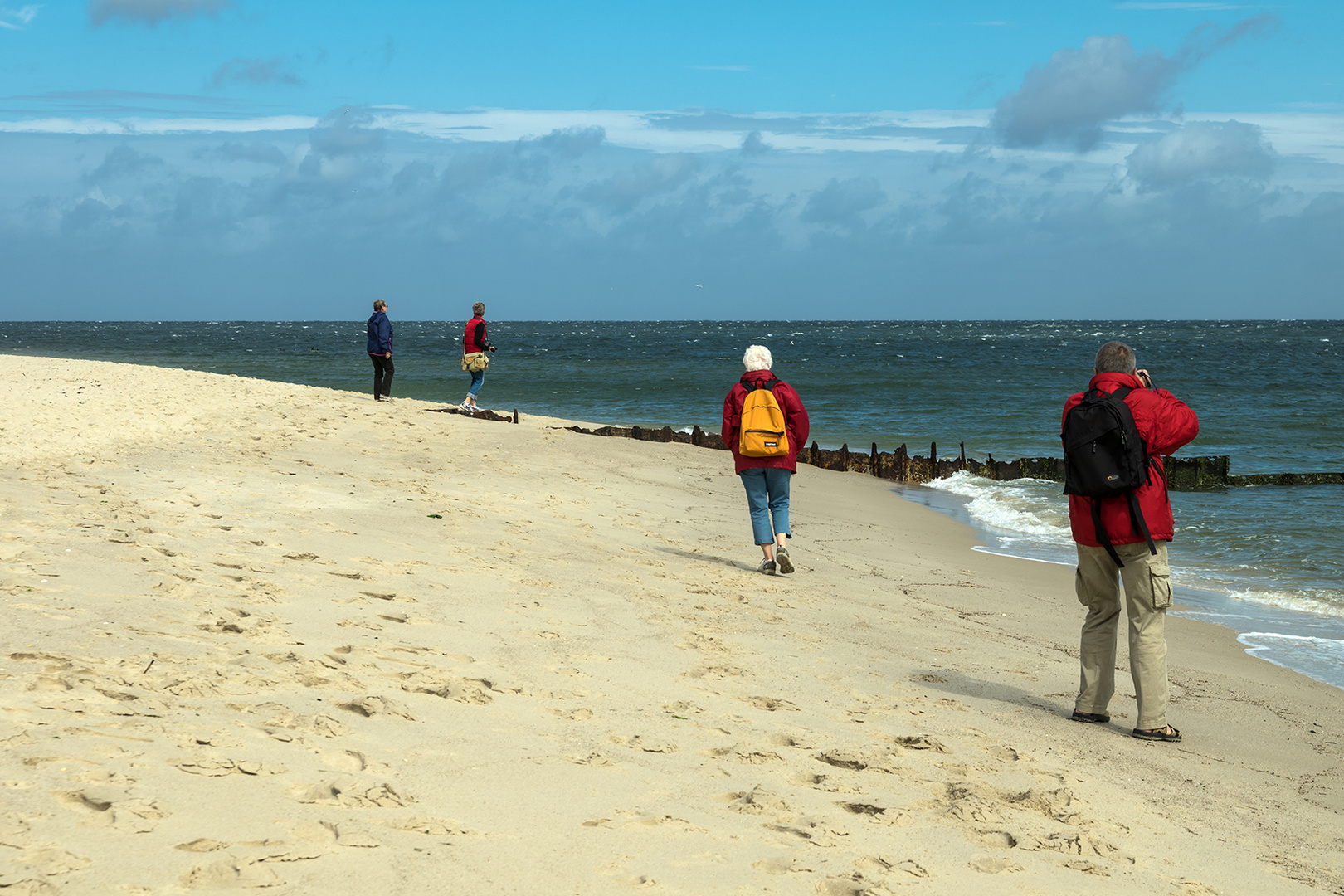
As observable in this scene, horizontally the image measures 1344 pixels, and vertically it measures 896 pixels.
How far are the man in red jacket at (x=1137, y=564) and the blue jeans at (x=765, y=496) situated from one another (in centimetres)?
317

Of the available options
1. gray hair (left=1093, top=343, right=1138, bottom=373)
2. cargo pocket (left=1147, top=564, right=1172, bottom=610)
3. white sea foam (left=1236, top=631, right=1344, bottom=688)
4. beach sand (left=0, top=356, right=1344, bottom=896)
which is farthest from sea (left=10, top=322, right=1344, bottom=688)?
gray hair (left=1093, top=343, right=1138, bottom=373)

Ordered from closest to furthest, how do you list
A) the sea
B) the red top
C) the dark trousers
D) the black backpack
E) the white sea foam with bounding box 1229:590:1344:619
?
the black backpack
the white sea foam with bounding box 1229:590:1344:619
the sea
the red top
the dark trousers

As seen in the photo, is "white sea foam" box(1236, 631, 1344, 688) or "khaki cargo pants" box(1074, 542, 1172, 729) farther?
"white sea foam" box(1236, 631, 1344, 688)

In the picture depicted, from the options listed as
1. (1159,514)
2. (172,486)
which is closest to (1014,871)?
(1159,514)

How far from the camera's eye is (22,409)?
13750 millimetres

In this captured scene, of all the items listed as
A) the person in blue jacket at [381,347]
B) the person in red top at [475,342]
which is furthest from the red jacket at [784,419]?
the person in blue jacket at [381,347]

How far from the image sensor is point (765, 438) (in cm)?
783

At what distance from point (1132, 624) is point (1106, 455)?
0.91 meters

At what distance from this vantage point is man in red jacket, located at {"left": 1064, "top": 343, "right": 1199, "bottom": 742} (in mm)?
4805

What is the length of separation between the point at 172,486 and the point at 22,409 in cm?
684

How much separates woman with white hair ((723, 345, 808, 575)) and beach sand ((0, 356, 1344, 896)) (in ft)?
1.24

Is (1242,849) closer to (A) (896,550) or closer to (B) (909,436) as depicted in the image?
(A) (896,550)

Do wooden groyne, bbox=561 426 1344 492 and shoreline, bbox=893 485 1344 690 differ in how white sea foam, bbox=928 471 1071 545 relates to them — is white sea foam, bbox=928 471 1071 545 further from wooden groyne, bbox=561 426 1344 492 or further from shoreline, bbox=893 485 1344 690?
shoreline, bbox=893 485 1344 690

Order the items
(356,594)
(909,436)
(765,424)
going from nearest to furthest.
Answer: (356,594) → (765,424) → (909,436)
